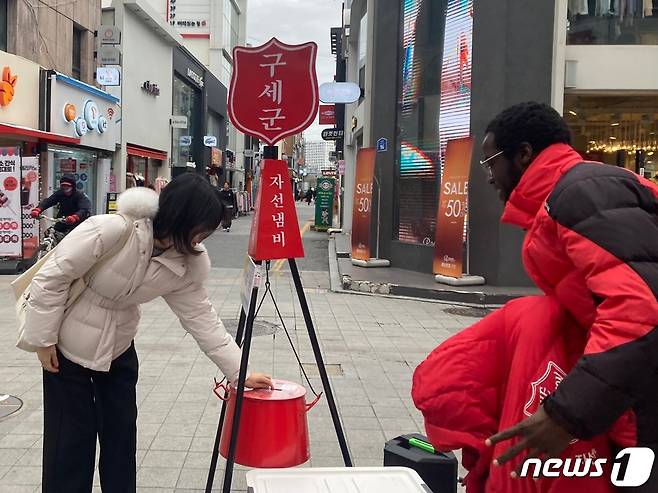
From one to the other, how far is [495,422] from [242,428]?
1.48 m

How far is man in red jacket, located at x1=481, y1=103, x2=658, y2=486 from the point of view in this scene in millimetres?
1406

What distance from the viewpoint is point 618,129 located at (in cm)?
1318

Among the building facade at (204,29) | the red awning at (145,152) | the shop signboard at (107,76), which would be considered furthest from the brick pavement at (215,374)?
the building facade at (204,29)

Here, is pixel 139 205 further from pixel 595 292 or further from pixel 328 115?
pixel 328 115

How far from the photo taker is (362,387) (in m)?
5.50

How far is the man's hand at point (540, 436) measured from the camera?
1498 mm

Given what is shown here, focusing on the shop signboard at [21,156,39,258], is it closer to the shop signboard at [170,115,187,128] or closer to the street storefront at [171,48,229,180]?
the street storefront at [171,48,229,180]

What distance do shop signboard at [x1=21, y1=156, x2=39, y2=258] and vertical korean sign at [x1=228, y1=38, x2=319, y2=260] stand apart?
375 inches

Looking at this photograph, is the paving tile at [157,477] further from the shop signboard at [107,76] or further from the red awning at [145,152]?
the red awning at [145,152]

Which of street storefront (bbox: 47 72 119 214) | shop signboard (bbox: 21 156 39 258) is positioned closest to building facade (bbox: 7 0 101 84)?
street storefront (bbox: 47 72 119 214)

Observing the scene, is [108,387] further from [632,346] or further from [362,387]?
[362,387]

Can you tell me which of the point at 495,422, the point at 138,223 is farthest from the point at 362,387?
the point at 495,422

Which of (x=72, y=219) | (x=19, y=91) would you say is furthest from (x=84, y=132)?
(x=72, y=219)

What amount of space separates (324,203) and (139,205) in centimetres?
2323
